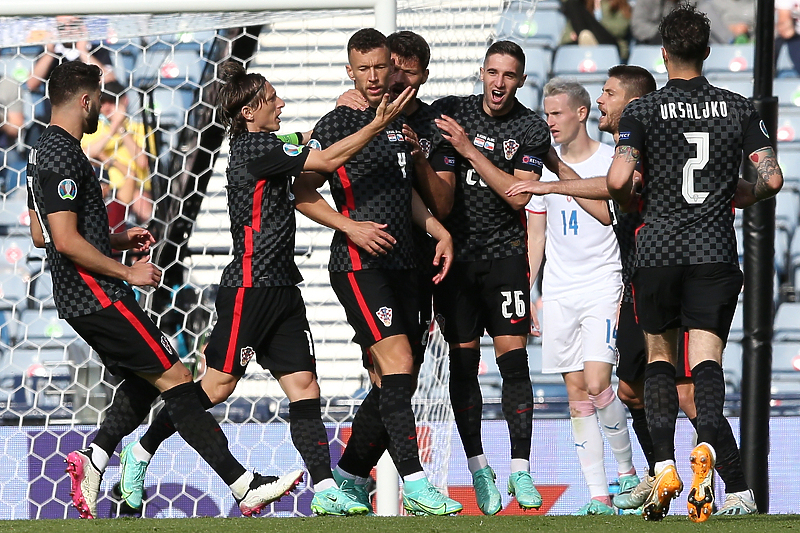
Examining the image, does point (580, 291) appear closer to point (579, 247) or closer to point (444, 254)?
point (579, 247)

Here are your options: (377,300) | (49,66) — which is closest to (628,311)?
(377,300)

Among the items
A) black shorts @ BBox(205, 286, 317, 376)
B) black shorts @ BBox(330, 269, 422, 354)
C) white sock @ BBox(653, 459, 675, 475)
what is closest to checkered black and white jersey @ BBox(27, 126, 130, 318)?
black shorts @ BBox(205, 286, 317, 376)

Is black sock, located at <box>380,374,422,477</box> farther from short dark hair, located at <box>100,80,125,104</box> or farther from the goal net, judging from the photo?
short dark hair, located at <box>100,80,125,104</box>

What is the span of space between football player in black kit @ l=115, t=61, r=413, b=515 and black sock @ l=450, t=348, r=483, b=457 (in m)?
0.66

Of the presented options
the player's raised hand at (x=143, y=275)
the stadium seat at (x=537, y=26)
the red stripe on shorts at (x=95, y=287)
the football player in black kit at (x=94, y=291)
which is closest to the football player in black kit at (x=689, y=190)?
the football player in black kit at (x=94, y=291)

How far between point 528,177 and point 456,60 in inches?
110

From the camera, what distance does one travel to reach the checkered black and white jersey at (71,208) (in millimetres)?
4262

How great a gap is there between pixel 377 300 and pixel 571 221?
5.66ft

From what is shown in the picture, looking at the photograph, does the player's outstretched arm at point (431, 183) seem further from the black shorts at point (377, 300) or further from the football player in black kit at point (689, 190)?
the football player in black kit at point (689, 190)

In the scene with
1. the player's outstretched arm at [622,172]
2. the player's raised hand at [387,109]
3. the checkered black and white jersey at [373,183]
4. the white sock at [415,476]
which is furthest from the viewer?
the checkered black and white jersey at [373,183]

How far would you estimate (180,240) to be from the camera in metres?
7.60

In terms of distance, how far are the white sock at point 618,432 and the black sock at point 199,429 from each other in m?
1.93

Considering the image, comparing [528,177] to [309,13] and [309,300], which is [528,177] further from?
[309,300]

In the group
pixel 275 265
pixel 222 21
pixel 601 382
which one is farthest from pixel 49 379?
pixel 601 382
